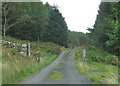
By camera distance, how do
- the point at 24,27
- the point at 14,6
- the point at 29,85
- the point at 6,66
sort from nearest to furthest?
the point at 29,85
the point at 6,66
the point at 14,6
the point at 24,27

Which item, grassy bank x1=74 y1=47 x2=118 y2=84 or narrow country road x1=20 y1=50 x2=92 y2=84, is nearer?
grassy bank x1=74 y1=47 x2=118 y2=84

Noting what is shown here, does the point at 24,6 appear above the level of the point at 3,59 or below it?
above

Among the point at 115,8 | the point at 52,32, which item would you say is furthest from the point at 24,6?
the point at 115,8

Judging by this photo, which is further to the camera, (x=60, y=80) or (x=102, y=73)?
(x=102, y=73)

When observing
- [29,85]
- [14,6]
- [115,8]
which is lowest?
[29,85]

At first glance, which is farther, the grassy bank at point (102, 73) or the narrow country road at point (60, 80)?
the narrow country road at point (60, 80)

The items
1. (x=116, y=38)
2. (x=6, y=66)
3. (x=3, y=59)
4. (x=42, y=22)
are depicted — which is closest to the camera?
(x=116, y=38)

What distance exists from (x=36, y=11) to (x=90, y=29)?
52.4 feet

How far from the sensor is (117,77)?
17828mm

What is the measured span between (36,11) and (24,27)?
19.6 ft

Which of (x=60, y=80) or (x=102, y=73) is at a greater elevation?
(x=60, y=80)

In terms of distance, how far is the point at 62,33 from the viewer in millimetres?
102062

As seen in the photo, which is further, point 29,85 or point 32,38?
point 32,38

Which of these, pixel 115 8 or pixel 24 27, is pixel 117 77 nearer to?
pixel 115 8
